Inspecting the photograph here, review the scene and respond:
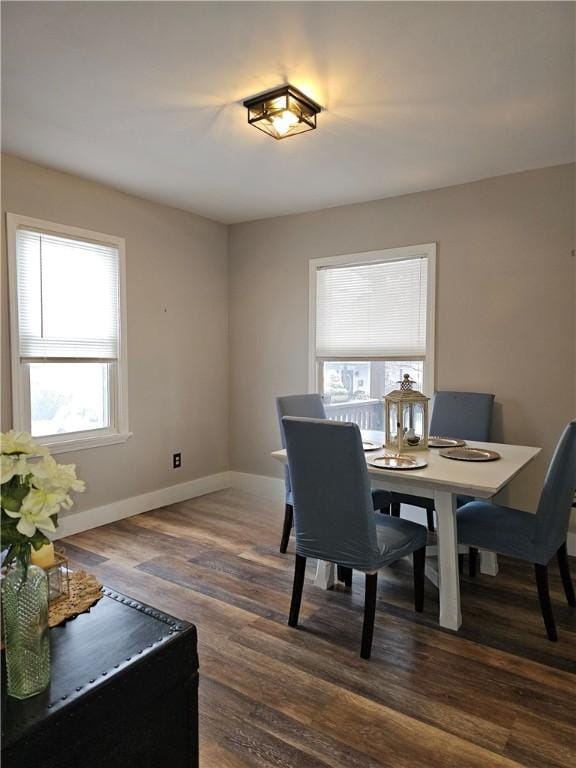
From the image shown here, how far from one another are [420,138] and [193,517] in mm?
3153

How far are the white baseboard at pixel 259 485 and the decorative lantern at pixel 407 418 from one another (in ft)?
6.18

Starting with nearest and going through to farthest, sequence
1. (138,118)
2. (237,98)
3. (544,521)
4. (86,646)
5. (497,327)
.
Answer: (86,646)
(544,521)
(237,98)
(138,118)
(497,327)

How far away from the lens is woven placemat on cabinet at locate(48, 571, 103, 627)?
4.21 feet

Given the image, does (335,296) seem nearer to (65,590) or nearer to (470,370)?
(470,370)

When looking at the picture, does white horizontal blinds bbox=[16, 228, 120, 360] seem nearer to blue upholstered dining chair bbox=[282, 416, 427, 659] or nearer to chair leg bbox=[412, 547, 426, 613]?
→ blue upholstered dining chair bbox=[282, 416, 427, 659]

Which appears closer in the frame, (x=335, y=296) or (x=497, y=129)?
(x=497, y=129)

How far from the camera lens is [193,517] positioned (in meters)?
3.97

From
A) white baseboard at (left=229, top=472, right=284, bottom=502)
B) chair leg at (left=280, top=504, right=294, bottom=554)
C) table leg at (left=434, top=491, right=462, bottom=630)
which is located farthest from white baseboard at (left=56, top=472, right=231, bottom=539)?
table leg at (left=434, top=491, right=462, bottom=630)

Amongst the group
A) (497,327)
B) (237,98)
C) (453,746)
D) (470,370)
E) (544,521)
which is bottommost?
(453,746)

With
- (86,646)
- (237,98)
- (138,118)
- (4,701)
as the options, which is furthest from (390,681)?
(138,118)

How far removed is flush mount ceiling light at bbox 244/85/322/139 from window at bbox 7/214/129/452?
172cm

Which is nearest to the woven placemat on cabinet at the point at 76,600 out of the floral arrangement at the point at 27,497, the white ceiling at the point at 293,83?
the floral arrangement at the point at 27,497

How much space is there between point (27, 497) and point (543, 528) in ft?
6.90

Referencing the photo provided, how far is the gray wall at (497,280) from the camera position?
3.24 metres
